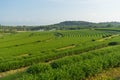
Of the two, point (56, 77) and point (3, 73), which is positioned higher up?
point (56, 77)

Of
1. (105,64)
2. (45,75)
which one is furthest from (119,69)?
(45,75)

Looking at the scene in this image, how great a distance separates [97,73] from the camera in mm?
23297

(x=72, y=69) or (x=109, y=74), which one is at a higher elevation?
(x=72, y=69)

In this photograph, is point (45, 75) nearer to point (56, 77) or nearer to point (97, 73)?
point (56, 77)

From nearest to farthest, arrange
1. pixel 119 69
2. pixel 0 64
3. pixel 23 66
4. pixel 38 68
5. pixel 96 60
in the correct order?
pixel 38 68, pixel 96 60, pixel 119 69, pixel 0 64, pixel 23 66

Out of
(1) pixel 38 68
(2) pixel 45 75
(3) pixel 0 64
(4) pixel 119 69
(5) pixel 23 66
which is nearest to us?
(2) pixel 45 75

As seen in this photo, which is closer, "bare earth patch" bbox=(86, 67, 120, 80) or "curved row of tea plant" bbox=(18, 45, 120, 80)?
"curved row of tea plant" bbox=(18, 45, 120, 80)

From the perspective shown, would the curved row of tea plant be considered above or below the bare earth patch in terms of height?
above

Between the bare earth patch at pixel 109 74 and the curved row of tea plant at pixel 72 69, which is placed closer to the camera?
the curved row of tea plant at pixel 72 69

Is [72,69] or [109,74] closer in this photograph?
[72,69]

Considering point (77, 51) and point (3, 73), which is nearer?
point (3, 73)

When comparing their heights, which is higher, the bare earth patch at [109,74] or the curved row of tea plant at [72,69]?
the curved row of tea plant at [72,69]

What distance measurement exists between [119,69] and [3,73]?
15048 millimetres

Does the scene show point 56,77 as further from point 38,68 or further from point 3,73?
point 3,73
